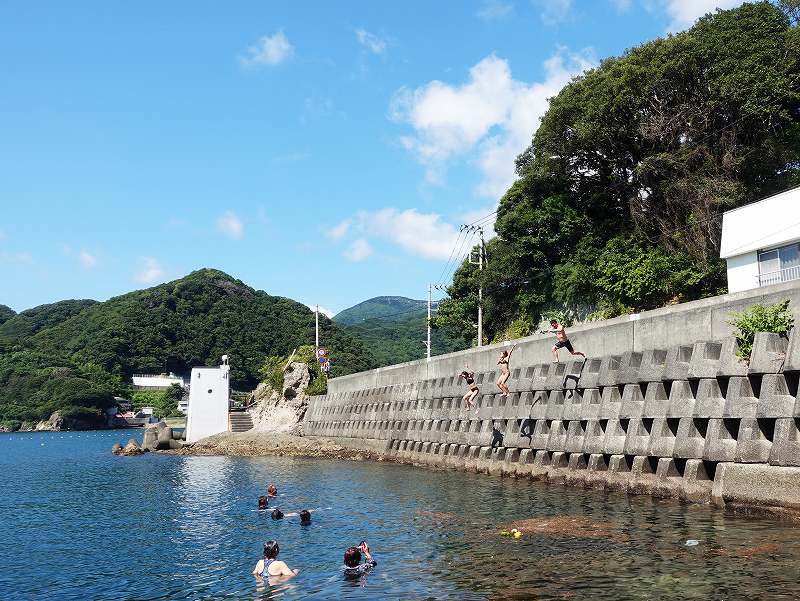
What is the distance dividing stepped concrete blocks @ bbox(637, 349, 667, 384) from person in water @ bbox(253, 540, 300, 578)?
40.0 feet

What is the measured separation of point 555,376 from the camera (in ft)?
87.8

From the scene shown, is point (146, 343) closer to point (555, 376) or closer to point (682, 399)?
point (555, 376)

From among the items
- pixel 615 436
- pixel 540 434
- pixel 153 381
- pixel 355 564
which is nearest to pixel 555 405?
pixel 540 434

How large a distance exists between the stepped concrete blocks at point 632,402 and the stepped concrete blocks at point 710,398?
2541 millimetres

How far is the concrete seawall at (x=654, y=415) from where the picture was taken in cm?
1648

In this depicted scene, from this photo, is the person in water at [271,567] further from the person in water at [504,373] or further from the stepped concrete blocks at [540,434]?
the person in water at [504,373]

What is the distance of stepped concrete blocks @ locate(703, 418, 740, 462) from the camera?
57.7ft

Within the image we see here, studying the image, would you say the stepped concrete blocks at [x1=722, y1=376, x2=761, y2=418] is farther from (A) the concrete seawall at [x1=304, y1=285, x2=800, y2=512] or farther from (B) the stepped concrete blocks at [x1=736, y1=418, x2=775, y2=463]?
(B) the stepped concrete blocks at [x1=736, y1=418, x2=775, y2=463]

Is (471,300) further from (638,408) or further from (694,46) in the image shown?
(638,408)

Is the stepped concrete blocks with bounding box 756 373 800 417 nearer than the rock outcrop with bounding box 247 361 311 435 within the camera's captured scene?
Yes

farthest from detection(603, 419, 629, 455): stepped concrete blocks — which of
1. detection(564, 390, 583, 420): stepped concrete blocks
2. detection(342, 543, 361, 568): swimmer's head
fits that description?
detection(342, 543, 361, 568): swimmer's head

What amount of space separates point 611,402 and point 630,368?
4.75ft

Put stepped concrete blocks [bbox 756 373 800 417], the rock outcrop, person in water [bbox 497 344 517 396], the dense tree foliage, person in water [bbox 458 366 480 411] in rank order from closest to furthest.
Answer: stepped concrete blocks [bbox 756 373 800 417], person in water [bbox 497 344 517 396], person in water [bbox 458 366 480 411], the dense tree foliage, the rock outcrop

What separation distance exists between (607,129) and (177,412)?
139 m
